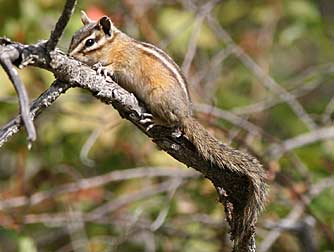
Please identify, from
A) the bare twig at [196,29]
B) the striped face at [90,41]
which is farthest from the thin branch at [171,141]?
the bare twig at [196,29]

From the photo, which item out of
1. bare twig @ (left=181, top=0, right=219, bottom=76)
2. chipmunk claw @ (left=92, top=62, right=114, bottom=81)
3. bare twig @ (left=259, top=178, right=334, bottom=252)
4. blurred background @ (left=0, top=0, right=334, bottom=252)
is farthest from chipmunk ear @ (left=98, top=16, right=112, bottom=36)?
bare twig @ (left=259, top=178, right=334, bottom=252)

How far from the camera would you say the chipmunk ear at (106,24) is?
2.39m

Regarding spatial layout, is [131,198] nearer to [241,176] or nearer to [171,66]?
[171,66]

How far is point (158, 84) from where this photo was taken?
2.21m

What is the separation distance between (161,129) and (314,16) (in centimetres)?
219

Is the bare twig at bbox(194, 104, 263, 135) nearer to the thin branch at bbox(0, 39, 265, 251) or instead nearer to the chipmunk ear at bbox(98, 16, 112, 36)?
the chipmunk ear at bbox(98, 16, 112, 36)

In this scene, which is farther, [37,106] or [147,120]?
[147,120]

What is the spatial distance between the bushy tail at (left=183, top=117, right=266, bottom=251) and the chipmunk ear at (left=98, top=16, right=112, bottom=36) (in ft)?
1.82

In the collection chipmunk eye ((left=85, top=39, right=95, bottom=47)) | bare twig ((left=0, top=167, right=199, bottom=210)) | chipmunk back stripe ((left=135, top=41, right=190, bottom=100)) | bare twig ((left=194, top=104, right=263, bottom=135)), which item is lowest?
chipmunk back stripe ((left=135, top=41, right=190, bottom=100))

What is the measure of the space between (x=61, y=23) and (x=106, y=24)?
40.6 inches

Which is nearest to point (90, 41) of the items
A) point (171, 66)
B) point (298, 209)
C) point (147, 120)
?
point (171, 66)

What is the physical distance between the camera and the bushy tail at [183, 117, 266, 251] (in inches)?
74.2

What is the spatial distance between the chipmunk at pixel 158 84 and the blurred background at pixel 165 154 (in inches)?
32.6

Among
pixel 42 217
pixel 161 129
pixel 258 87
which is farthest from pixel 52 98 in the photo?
pixel 258 87
